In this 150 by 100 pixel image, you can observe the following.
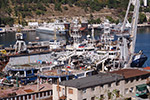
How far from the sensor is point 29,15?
15200 cm

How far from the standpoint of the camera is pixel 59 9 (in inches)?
6294

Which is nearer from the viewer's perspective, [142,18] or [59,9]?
[142,18]

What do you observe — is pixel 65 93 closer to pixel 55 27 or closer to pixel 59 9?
pixel 55 27

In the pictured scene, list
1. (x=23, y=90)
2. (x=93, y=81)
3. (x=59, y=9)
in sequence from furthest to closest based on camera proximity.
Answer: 1. (x=59, y=9)
2. (x=23, y=90)
3. (x=93, y=81)

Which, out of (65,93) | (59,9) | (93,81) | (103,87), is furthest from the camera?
(59,9)

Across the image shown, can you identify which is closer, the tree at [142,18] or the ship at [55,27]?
the ship at [55,27]

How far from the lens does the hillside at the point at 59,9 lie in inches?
5901

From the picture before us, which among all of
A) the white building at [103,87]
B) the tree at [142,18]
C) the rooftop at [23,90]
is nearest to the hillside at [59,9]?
the tree at [142,18]

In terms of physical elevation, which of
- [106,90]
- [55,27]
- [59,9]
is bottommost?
[106,90]

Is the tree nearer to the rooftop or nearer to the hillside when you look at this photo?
the hillside

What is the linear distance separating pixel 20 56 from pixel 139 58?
16261 millimetres

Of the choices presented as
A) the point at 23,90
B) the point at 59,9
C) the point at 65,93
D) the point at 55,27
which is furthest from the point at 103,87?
the point at 59,9

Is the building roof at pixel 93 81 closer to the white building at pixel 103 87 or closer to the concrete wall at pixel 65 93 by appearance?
the white building at pixel 103 87

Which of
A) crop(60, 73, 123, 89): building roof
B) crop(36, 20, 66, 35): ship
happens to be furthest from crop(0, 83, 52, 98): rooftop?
crop(36, 20, 66, 35): ship
